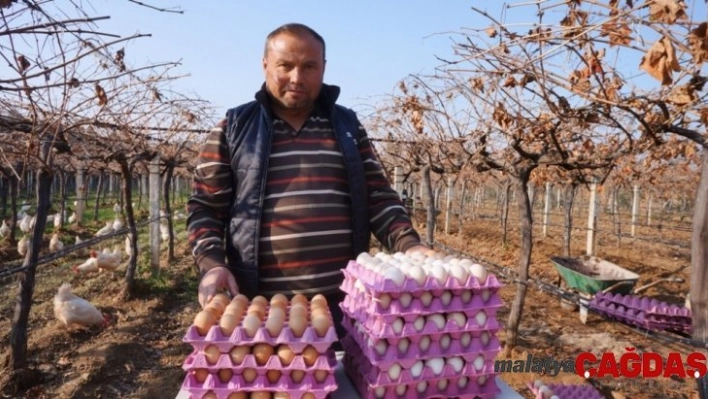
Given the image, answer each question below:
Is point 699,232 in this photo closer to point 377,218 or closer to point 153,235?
point 377,218

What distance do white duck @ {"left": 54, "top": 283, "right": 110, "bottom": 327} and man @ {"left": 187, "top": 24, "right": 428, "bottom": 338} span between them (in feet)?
17.2

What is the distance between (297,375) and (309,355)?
71mm

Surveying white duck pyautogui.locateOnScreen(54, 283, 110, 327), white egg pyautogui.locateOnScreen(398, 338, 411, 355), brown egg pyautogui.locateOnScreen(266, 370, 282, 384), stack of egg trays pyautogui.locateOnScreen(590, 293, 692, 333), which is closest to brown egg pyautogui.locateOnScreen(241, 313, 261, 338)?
brown egg pyautogui.locateOnScreen(266, 370, 282, 384)

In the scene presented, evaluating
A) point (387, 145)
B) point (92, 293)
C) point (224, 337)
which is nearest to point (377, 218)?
point (224, 337)

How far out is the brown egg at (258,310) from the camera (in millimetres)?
1401

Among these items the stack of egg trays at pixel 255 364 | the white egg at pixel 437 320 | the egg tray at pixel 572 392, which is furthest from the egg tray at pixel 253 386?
the egg tray at pixel 572 392

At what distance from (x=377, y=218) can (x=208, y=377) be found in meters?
1.06

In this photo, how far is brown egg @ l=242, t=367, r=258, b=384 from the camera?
1291 mm

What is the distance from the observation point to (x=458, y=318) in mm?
1452

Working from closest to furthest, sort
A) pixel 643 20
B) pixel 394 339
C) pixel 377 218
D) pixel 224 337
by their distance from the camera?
pixel 224 337
pixel 394 339
pixel 643 20
pixel 377 218

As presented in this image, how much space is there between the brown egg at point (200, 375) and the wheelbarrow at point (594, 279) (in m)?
6.95

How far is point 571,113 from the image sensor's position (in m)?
3.89

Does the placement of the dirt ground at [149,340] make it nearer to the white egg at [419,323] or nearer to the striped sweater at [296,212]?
the striped sweater at [296,212]

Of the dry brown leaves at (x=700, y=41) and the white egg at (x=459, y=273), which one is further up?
the dry brown leaves at (x=700, y=41)
